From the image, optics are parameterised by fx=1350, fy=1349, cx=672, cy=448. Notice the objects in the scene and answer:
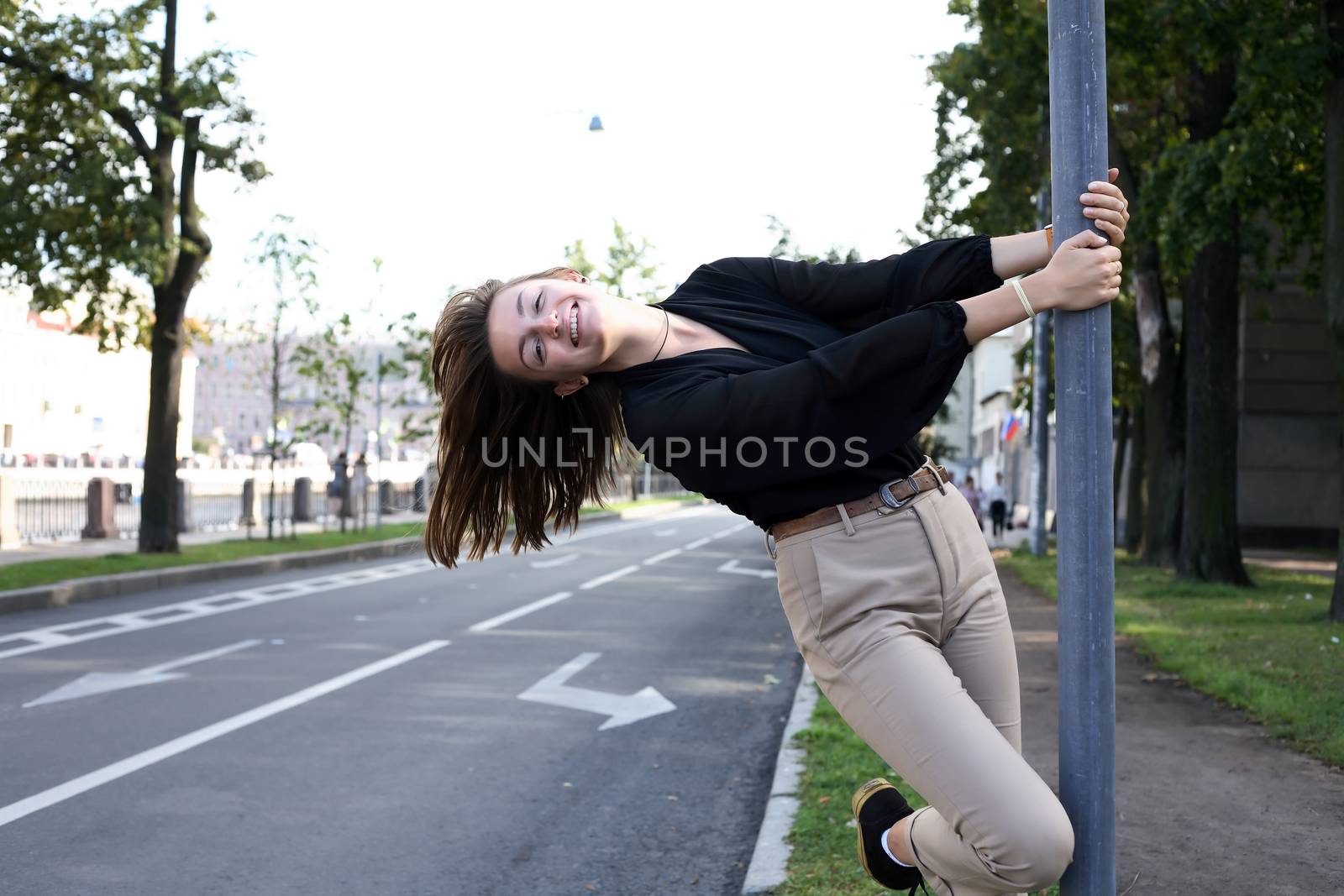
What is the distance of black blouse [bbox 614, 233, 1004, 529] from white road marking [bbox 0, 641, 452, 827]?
4.14 m

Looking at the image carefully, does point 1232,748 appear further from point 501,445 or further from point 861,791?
point 501,445

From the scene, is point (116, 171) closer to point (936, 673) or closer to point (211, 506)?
point (936, 673)

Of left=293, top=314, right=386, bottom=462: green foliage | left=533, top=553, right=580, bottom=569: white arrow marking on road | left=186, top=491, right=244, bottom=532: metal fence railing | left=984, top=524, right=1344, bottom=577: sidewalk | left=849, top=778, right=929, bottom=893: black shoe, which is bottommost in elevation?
left=533, top=553, right=580, bottom=569: white arrow marking on road

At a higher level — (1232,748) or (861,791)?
(861,791)

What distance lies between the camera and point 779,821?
217 inches

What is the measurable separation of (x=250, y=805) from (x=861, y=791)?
11.7 ft

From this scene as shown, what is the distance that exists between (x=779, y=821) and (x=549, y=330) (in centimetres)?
332

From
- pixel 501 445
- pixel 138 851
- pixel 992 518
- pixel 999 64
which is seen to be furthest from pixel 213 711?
pixel 992 518

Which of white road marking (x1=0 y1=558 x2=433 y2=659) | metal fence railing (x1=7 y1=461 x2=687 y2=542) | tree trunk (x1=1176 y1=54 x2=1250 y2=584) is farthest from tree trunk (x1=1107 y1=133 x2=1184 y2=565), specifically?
white road marking (x1=0 y1=558 x2=433 y2=659)

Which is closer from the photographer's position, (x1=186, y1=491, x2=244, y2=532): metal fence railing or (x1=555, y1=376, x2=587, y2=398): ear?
(x1=555, y1=376, x2=587, y2=398): ear

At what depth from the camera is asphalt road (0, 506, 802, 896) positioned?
16.6 feet

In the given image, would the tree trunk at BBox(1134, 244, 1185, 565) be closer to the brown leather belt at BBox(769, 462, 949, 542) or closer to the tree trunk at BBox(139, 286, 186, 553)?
the tree trunk at BBox(139, 286, 186, 553)

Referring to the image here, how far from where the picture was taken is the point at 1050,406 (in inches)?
1040

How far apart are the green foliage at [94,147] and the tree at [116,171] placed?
2 centimetres
